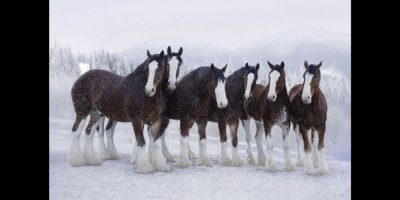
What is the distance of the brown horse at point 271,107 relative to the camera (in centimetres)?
600

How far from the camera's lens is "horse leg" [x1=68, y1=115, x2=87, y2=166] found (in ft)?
20.1

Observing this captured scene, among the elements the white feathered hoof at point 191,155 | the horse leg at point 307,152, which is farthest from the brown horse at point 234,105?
the horse leg at point 307,152

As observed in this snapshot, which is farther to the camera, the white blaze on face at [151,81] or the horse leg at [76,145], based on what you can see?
the horse leg at [76,145]

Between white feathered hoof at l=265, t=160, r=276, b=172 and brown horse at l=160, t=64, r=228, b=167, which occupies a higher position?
brown horse at l=160, t=64, r=228, b=167

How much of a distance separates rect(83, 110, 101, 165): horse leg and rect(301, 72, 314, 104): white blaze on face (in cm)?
260

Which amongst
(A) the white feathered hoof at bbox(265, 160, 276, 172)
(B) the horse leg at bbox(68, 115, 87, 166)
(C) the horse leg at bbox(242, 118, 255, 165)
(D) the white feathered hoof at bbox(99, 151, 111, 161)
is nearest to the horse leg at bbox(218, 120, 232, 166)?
(C) the horse leg at bbox(242, 118, 255, 165)

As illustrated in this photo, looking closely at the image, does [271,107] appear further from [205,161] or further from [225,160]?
[205,161]

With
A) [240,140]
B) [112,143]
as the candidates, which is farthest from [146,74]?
[240,140]

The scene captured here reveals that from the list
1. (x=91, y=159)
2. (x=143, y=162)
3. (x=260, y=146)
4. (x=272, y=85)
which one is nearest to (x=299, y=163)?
(x=260, y=146)

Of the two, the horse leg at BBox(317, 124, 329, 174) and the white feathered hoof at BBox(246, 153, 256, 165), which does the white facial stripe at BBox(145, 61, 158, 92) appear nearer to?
the white feathered hoof at BBox(246, 153, 256, 165)

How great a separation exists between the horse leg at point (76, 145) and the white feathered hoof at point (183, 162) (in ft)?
3.88

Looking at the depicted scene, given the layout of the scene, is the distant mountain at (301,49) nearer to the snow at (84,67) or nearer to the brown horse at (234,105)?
the brown horse at (234,105)

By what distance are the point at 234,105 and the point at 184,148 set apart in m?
0.84

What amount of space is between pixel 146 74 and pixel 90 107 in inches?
36.2
